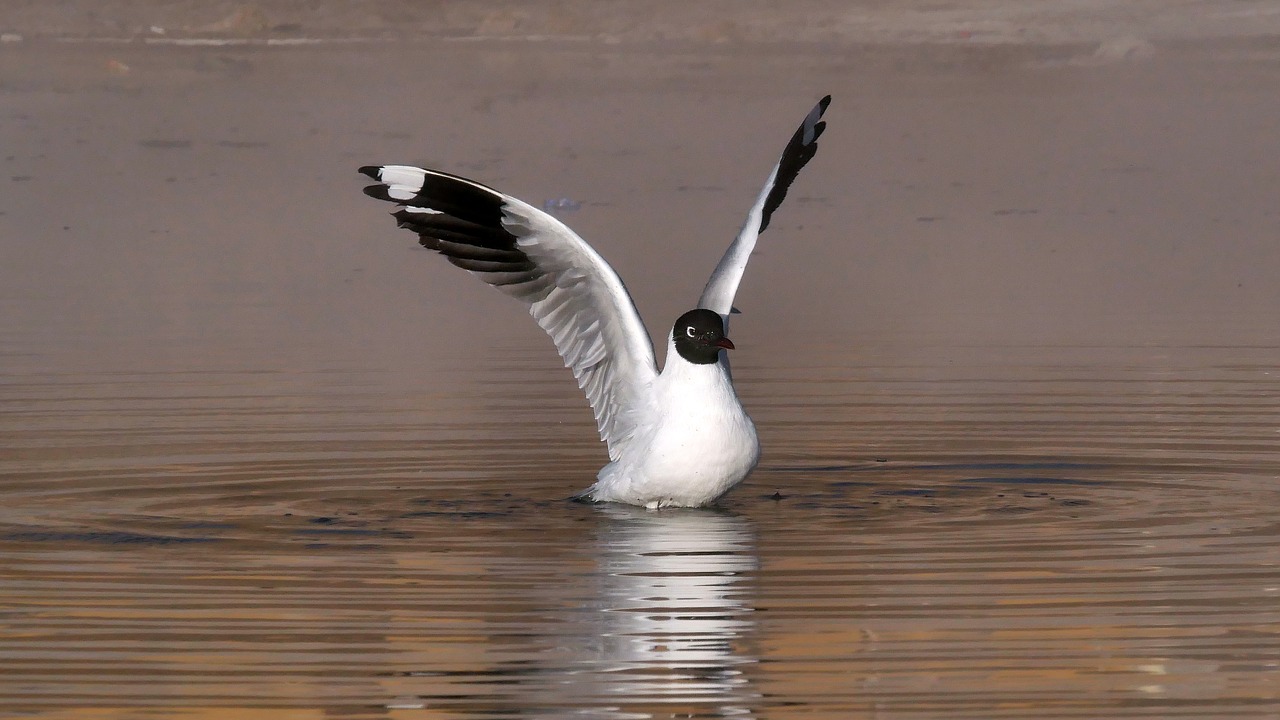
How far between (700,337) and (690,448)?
0.45 meters

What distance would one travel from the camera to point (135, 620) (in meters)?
7.45

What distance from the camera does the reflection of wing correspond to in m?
6.56

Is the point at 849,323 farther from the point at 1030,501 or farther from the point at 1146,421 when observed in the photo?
the point at 1030,501

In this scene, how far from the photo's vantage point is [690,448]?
969 cm

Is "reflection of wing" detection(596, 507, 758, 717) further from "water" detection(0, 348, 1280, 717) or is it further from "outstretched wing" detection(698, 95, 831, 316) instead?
"outstretched wing" detection(698, 95, 831, 316)

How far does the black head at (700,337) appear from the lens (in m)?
9.78

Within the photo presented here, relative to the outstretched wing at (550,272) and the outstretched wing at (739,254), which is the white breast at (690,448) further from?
the outstretched wing at (739,254)

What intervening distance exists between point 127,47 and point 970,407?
74.7 ft

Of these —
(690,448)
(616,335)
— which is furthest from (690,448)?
(616,335)

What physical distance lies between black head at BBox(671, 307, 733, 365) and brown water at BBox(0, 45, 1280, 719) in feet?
2.07

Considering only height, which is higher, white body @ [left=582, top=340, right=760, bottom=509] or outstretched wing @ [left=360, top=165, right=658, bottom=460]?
outstretched wing @ [left=360, top=165, right=658, bottom=460]

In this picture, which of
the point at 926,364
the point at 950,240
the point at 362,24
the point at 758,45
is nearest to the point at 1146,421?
the point at 926,364

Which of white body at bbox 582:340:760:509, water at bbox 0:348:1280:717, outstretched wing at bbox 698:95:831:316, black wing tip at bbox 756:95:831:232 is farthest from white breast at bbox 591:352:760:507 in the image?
black wing tip at bbox 756:95:831:232

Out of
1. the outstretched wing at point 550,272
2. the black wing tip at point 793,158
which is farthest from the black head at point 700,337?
the black wing tip at point 793,158
